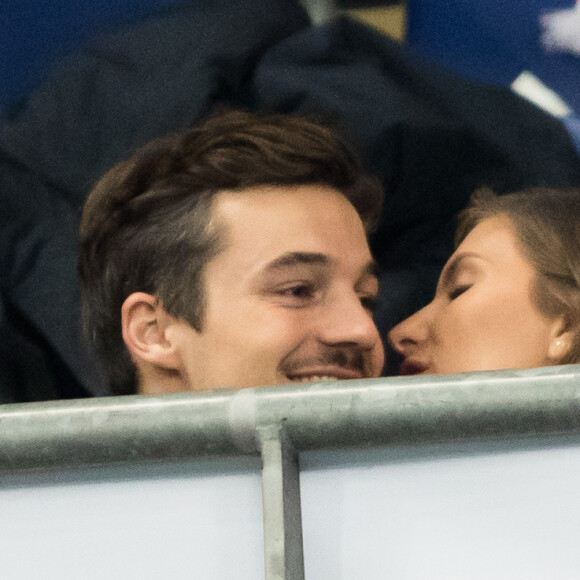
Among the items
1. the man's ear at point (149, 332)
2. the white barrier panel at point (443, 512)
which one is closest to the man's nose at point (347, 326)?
the man's ear at point (149, 332)

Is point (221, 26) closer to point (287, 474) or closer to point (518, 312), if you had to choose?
point (518, 312)

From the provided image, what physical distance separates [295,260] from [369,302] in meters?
0.10

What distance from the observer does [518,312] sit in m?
0.84

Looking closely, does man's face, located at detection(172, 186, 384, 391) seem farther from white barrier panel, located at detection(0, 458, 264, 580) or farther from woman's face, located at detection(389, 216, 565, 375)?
white barrier panel, located at detection(0, 458, 264, 580)

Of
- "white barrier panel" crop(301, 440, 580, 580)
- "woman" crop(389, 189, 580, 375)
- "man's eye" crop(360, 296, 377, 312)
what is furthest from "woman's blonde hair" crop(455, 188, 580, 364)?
"white barrier panel" crop(301, 440, 580, 580)

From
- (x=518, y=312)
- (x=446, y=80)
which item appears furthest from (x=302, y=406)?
(x=446, y=80)

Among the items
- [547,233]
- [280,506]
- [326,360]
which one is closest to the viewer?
[280,506]

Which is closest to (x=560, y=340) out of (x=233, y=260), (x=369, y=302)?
(x=369, y=302)

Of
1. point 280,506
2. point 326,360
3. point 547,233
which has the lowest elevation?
point 280,506

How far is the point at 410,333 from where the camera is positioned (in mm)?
866

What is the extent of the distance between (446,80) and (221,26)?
243 millimetres

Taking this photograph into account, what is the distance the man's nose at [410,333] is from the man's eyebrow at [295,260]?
0.35 feet

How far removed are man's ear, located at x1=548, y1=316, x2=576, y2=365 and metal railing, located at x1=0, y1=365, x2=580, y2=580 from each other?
17.1 inches

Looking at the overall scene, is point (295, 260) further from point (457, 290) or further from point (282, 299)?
point (457, 290)
